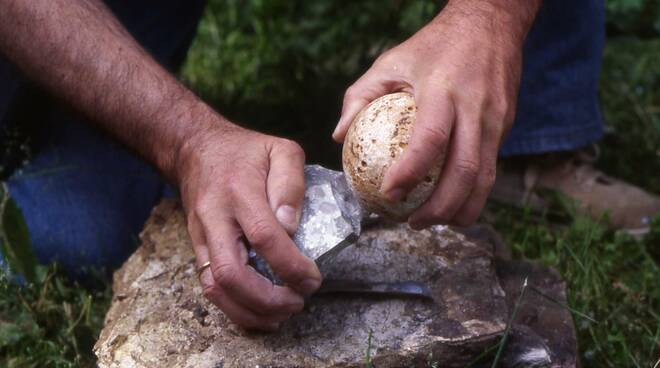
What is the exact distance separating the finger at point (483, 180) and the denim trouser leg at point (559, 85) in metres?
1.21

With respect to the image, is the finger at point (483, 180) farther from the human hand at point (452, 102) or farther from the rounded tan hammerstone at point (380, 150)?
the rounded tan hammerstone at point (380, 150)

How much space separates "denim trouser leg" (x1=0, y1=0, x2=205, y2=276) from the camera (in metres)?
2.64

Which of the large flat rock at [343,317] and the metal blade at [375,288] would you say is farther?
the metal blade at [375,288]

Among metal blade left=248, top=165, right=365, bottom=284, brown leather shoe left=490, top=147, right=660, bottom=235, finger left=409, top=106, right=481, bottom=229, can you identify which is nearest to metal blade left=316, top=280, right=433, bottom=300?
metal blade left=248, top=165, right=365, bottom=284

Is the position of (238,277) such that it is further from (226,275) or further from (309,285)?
(309,285)

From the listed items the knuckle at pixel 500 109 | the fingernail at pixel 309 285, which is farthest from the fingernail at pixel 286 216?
the knuckle at pixel 500 109

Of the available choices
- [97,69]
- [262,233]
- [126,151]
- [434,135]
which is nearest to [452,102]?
[434,135]

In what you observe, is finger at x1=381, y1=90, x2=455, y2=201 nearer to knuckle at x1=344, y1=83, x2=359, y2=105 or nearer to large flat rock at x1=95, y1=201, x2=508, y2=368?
knuckle at x1=344, y1=83, x2=359, y2=105

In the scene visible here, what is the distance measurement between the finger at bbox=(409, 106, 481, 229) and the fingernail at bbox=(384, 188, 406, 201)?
0.27ft

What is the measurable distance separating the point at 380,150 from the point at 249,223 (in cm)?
28

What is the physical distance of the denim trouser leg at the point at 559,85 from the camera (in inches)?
113

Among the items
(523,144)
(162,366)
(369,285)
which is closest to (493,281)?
(369,285)

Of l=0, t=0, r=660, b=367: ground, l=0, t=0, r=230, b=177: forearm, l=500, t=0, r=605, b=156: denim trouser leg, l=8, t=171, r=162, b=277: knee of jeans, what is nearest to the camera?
l=0, t=0, r=230, b=177: forearm

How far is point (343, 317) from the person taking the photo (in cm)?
192
